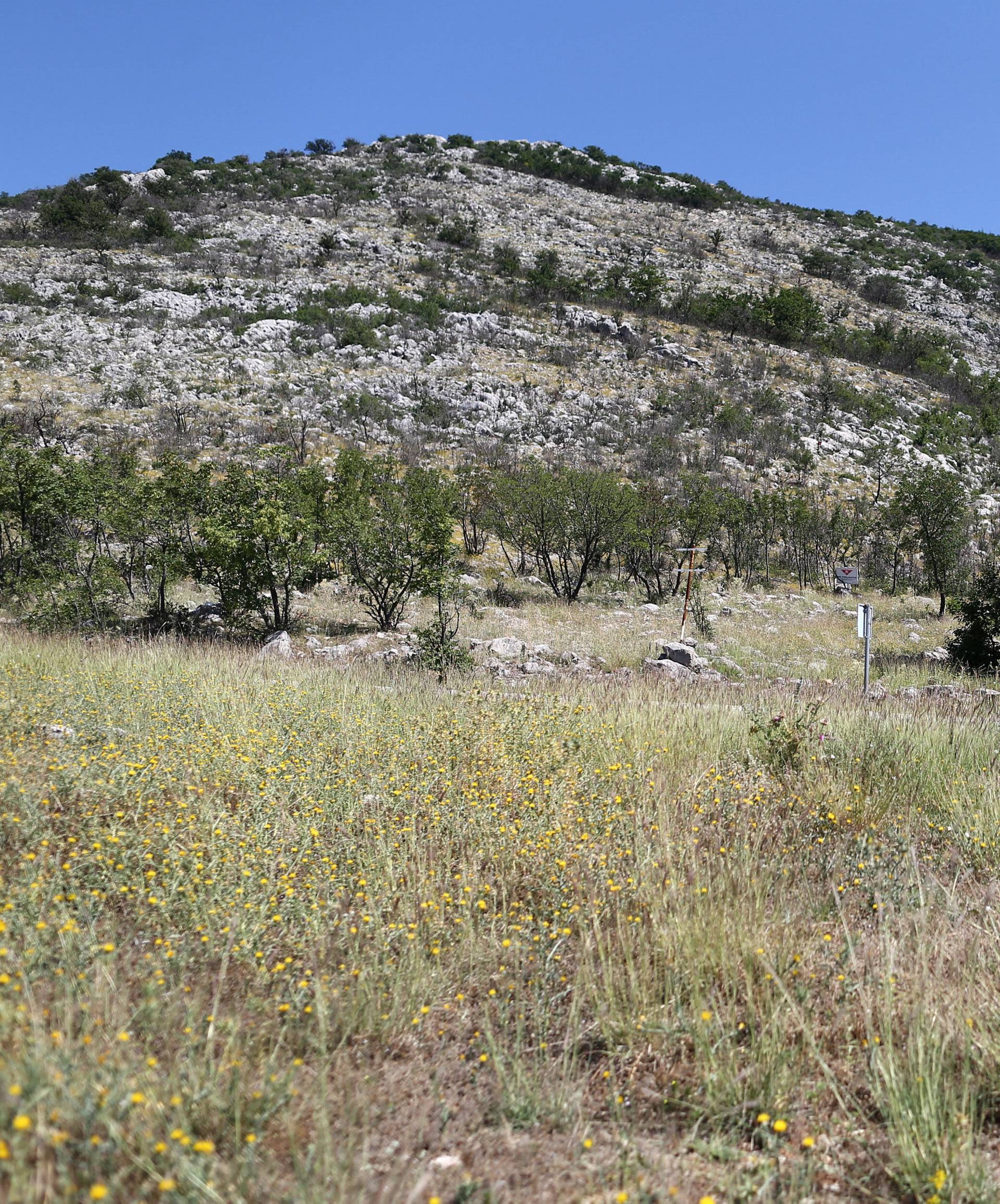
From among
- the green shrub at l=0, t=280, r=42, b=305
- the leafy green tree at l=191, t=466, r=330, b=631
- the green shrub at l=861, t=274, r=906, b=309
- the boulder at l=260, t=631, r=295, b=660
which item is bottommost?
the boulder at l=260, t=631, r=295, b=660

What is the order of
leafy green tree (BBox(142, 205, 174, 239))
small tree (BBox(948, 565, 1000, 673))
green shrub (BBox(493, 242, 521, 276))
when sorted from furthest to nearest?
green shrub (BBox(493, 242, 521, 276)) → leafy green tree (BBox(142, 205, 174, 239)) → small tree (BBox(948, 565, 1000, 673))

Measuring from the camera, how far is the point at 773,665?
14047 millimetres

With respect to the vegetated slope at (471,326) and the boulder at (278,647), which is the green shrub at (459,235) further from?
the boulder at (278,647)

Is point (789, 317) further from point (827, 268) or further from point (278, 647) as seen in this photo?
point (278, 647)

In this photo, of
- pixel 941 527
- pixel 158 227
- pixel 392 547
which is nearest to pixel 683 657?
pixel 392 547

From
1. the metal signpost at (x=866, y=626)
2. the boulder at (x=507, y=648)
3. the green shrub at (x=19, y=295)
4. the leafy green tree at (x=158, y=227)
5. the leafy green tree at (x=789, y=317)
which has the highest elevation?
the leafy green tree at (x=158, y=227)

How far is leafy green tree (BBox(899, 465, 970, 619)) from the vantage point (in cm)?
2405

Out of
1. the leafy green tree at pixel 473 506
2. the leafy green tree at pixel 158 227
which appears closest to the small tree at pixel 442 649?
the leafy green tree at pixel 473 506

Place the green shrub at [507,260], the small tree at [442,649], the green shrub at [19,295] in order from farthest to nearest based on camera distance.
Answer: the green shrub at [507,260] < the green shrub at [19,295] < the small tree at [442,649]

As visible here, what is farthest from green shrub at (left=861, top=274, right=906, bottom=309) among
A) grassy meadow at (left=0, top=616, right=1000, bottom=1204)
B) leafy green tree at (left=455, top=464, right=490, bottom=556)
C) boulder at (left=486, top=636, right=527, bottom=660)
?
grassy meadow at (left=0, top=616, right=1000, bottom=1204)

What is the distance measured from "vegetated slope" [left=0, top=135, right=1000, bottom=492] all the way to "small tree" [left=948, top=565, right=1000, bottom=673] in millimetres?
20601

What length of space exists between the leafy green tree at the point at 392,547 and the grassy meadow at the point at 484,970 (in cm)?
904

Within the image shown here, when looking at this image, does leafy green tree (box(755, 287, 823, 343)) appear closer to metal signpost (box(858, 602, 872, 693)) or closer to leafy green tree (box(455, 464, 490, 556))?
leafy green tree (box(455, 464, 490, 556))

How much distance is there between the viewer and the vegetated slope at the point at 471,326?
32906 millimetres
